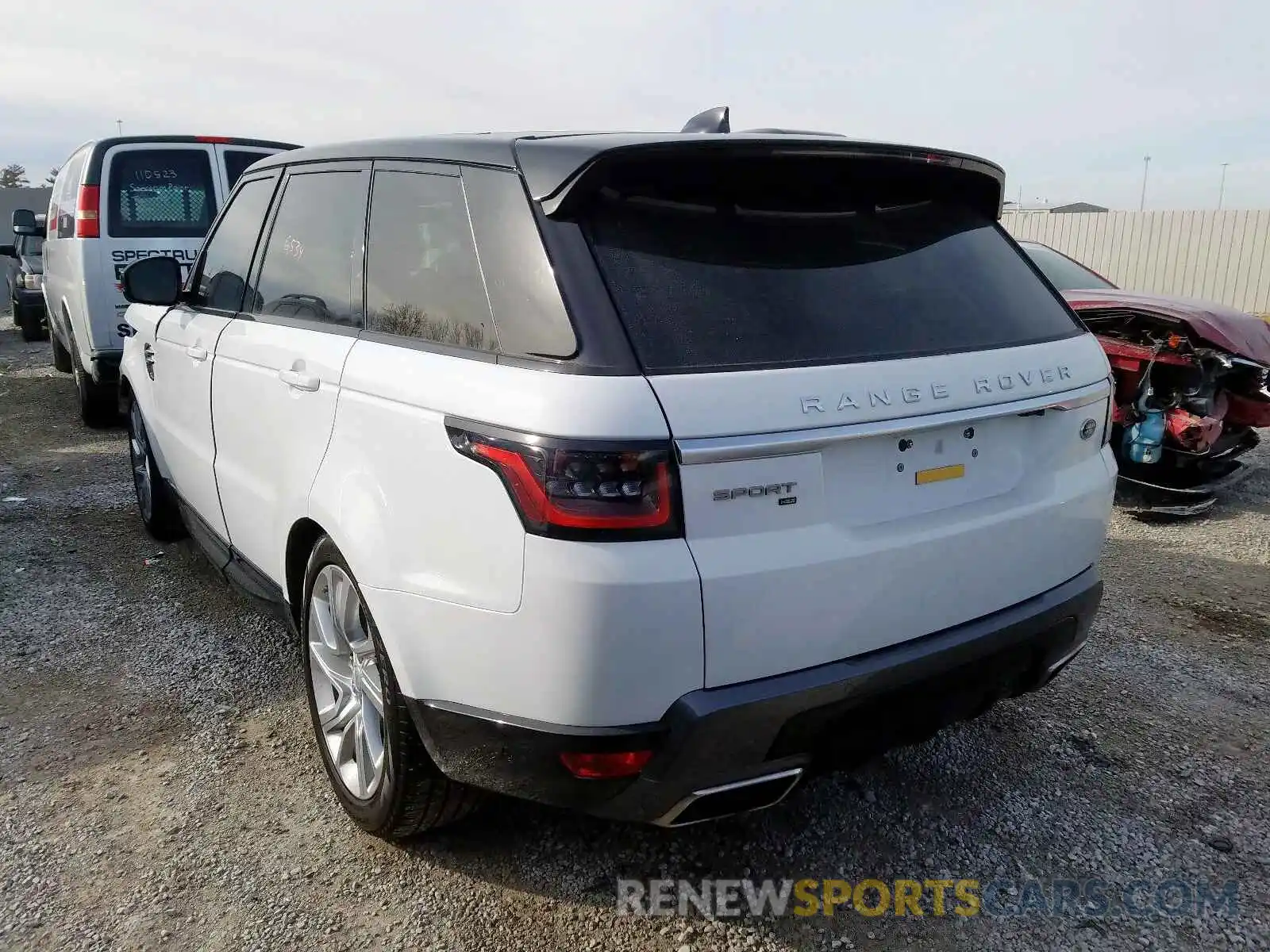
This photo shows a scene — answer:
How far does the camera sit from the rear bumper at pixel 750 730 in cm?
201

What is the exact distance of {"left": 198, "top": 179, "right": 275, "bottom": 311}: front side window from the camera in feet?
11.7

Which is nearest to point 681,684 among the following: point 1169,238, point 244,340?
point 244,340

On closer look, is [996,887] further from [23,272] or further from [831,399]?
[23,272]

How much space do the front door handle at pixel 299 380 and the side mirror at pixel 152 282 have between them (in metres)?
1.37

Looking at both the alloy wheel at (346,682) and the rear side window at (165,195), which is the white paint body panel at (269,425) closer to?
the alloy wheel at (346,682)

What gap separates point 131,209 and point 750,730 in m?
6.85

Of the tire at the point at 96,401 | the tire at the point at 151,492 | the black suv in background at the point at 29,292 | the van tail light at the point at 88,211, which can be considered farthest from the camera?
the black suv in background at the point at 29,292

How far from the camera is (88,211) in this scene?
707 centimetres

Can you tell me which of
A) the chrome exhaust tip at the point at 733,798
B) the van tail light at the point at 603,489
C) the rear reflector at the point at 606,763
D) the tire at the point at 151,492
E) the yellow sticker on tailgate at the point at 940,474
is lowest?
the tire at the point at 151,492

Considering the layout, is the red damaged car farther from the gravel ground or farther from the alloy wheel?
the alloy wheel

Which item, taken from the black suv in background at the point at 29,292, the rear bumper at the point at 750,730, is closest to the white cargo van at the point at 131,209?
the rear bumper at the point at 750,730

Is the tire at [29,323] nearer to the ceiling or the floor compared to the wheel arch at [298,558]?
nearer to the floor

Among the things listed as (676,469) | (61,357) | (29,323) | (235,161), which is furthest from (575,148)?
(29,323)

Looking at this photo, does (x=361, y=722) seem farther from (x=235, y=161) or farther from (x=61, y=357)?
(x=61, y=357)
